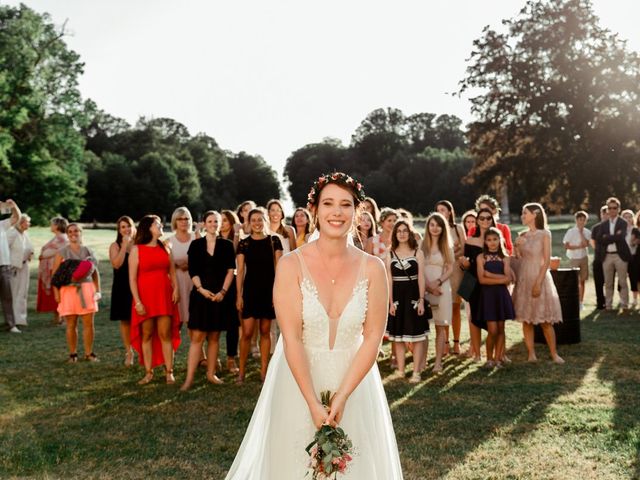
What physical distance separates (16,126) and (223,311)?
1181 inches

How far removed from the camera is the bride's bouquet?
2977mm

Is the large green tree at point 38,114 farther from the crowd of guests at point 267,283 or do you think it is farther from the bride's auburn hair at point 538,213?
the bride's auburn hair at point 538,213

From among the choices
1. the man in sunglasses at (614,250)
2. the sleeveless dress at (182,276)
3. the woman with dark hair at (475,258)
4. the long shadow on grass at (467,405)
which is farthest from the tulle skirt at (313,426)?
the man in sunglasses at (614,250)

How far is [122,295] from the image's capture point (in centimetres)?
940

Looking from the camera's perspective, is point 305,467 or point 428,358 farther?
point 428,358

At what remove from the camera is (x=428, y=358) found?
31.4ft

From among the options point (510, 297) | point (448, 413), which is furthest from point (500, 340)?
point (448, 413)

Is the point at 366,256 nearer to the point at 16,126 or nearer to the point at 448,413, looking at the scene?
the point at 448,413

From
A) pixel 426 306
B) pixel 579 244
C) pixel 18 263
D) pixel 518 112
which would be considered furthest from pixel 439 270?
pixel 518 112

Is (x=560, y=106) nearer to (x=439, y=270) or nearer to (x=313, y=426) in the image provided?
(x=439, y=270)

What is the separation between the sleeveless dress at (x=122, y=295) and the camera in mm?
9375

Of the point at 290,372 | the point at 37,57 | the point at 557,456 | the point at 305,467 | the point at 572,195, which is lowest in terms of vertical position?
the point at 557,456

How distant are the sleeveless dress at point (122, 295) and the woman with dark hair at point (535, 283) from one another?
5.32 meters

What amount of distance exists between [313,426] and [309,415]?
0.06 m
